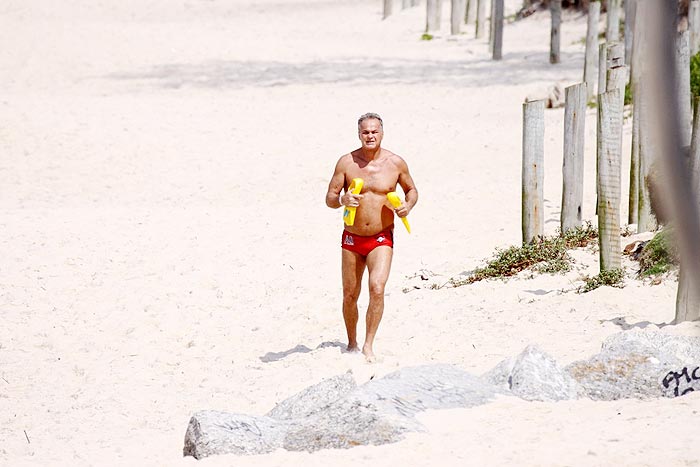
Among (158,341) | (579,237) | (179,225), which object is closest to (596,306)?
(579,237)

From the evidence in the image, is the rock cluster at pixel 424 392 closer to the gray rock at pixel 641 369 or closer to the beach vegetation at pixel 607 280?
the gray rock at pixel 641 369

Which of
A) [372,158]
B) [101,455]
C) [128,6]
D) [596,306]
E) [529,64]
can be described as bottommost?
[101,455]

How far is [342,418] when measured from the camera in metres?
4.40

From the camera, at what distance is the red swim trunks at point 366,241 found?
19.8 ft

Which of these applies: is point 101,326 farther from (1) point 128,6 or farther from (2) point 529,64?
(1) point 128,6

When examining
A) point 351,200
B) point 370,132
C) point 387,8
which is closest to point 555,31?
point 387,8

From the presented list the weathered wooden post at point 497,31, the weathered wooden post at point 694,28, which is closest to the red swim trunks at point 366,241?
the weathered wooden post at point 694,28

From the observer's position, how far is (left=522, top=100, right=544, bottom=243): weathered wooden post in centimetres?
798

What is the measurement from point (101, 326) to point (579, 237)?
3.77 meters

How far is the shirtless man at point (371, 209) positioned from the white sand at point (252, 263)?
0.48 meters

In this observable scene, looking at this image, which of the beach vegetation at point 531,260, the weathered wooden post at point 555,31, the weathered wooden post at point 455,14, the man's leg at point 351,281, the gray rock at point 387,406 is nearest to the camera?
the gray rock at point 387,406

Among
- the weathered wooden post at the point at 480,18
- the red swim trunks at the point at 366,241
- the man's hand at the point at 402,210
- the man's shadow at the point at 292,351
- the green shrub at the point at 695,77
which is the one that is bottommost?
the man's shadow at the point at 292,351

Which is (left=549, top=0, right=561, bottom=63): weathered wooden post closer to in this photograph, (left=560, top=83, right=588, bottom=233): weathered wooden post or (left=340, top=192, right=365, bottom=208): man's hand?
(left=560, top=83, right=588, bottom=233): weathered wooden post

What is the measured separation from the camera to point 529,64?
67.8 feet
